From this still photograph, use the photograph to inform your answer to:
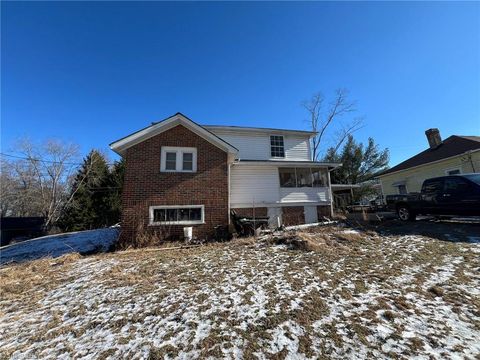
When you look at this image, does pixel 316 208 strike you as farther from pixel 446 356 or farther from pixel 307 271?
pixel 446 356

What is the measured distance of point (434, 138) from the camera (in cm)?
2044

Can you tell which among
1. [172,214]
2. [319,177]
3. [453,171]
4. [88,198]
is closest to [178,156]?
[172,214]

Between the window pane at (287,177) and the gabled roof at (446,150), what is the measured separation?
12.3 meters

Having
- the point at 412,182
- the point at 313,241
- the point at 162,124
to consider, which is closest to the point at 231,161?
the point at 162,124

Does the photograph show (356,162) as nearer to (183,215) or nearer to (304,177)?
(304,177)

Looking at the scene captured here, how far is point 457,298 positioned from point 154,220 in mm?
9899

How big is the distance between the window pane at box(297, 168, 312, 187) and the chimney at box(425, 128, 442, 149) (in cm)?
1341

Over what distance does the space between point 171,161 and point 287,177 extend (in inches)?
304

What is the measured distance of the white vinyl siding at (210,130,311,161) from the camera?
54.8ft

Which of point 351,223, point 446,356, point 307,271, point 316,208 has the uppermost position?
point 316,208

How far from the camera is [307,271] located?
607cm

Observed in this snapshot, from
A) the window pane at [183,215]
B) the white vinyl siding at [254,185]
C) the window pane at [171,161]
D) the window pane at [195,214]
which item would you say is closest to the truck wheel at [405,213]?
the white vinyl siding at [254,185]

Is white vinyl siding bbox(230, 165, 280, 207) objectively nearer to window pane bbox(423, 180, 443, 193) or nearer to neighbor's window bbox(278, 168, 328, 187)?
neighbor's window bbox(278, 168, 328, 187)

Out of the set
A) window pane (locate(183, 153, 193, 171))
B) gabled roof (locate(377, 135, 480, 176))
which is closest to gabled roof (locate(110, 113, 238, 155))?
window pane (locate(183, 153, 193, 171))
